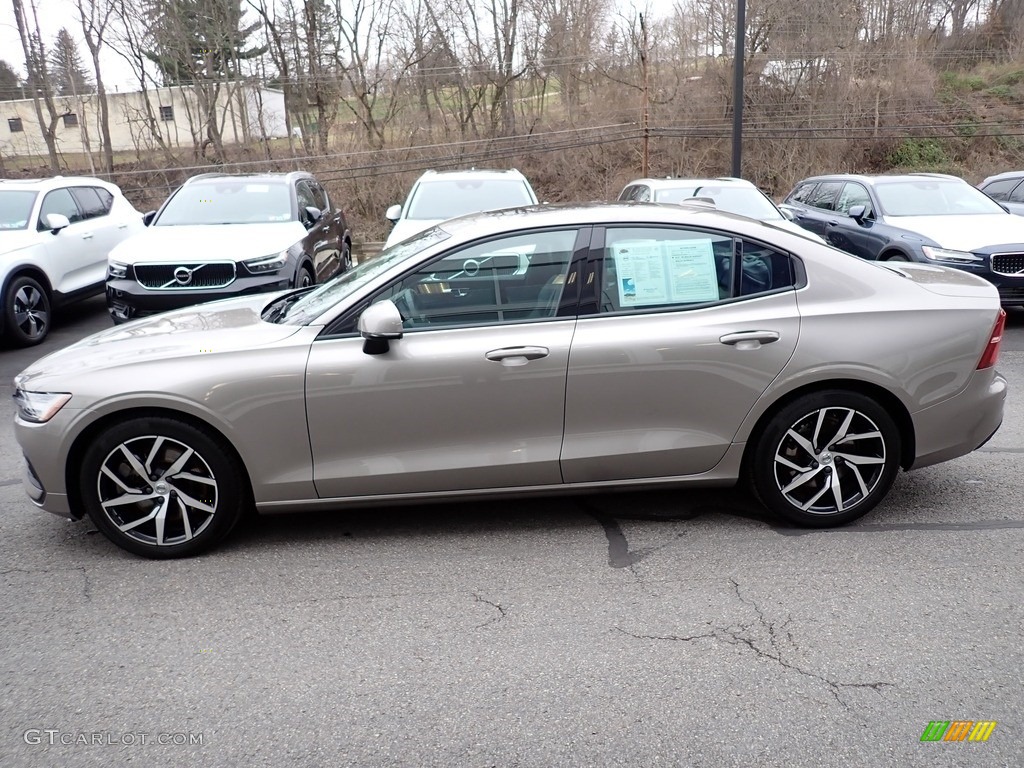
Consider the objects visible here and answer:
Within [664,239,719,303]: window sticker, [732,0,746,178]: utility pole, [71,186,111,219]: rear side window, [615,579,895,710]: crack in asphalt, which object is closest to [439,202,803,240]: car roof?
[664,239,719,303]: window sticker

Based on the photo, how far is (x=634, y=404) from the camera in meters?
4.05

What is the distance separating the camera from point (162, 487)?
4.02 metres

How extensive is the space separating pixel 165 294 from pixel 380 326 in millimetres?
5393

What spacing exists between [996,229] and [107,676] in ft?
31.6

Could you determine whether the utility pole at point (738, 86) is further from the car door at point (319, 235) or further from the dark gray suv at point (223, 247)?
the dark gray suv at point (223, 247)

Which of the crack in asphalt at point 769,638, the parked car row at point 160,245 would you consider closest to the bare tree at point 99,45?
the parked car row at point 160,245

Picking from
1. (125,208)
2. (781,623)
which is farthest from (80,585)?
(125,208)

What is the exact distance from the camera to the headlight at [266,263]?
8.47 m

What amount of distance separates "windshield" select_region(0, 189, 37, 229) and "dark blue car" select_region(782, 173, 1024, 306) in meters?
9.53

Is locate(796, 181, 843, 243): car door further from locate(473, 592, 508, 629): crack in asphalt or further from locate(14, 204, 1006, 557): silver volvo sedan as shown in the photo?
locate(473, 592, 508, 629): crack in asphalt

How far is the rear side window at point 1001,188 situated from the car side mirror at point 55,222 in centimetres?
1271

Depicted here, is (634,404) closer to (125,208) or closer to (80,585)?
(80,585)

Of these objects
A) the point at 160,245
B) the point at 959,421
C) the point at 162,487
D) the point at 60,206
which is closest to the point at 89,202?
the point at 60,206

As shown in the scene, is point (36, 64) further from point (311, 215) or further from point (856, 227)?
A: point (856, 227)
